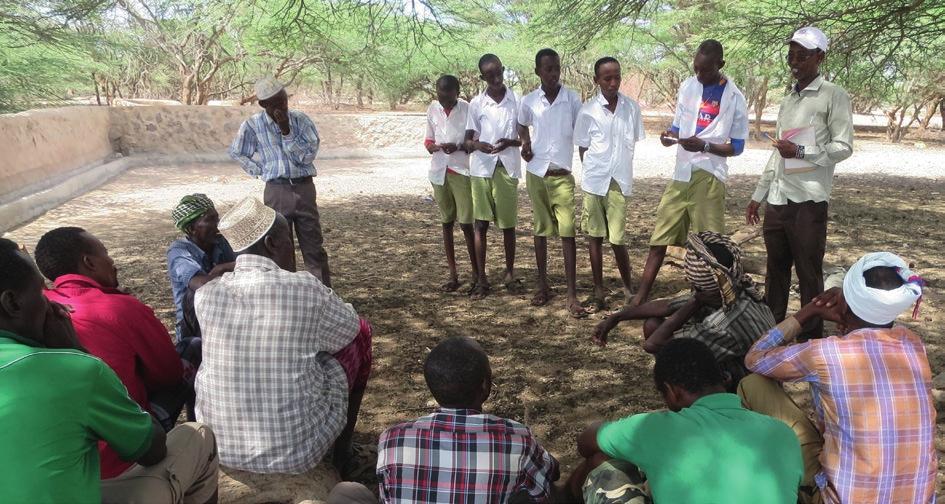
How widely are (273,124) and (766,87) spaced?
2241 centimetres

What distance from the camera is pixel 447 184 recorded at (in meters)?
5.30

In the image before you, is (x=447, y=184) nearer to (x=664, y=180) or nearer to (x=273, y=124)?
(x=273, y=124)

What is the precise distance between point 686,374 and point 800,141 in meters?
2.44

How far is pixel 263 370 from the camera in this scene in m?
2.28

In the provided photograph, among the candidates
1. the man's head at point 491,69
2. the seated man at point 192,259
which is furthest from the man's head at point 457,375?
the man's head at point 491,69

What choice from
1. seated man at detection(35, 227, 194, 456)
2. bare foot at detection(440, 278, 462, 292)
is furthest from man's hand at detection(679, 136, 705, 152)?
seated man at detection(35, 227, 194, 456)

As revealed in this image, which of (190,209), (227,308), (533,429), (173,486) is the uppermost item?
(190,209)

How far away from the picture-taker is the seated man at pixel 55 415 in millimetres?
1473

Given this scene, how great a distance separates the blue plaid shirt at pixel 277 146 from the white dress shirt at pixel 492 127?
1.23 m

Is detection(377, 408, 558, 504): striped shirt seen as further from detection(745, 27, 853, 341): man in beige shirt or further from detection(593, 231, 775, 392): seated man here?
detection(745, 27, 853, 341): man in beige shirt

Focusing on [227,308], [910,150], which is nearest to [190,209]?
[227,308]

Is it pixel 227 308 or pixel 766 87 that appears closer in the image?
pixel 227 308

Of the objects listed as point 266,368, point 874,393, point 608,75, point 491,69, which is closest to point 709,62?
point 608,75

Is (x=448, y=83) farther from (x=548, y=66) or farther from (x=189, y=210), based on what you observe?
(x=189, y=210)
